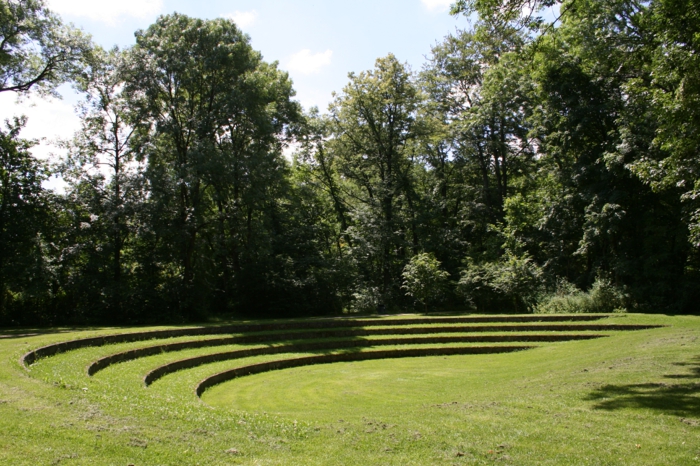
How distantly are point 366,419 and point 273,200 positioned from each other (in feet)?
80.8

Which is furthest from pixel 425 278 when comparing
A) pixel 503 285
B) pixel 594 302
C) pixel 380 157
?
pixel 380 157

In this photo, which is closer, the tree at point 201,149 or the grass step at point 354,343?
the grass step at point 354,343

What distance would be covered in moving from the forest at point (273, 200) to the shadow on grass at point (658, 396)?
12338mm

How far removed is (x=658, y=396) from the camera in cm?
766

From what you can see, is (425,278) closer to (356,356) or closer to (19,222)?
(356,356)

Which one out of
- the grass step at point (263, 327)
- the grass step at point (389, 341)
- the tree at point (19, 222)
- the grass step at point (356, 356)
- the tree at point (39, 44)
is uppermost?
the tree at point (39, 44)

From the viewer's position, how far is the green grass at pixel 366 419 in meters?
4.94

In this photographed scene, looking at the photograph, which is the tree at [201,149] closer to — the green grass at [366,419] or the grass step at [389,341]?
the grass step at [389,341]

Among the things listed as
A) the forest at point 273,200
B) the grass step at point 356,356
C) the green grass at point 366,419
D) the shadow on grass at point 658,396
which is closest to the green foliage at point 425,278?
the forest at point 273,200

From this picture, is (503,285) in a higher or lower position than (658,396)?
higher

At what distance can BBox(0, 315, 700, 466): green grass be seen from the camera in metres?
4.94

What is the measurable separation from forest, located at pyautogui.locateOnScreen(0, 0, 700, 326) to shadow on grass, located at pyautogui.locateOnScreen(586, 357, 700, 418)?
1234cm

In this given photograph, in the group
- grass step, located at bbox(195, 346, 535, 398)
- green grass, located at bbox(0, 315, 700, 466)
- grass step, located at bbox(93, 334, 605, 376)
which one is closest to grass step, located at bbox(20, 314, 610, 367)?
green grass, located at bbox(0, 315, 700, 466)

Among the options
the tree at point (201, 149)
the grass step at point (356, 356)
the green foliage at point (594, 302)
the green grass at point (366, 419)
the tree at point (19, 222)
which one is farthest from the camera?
the tree at point (201, 149)
